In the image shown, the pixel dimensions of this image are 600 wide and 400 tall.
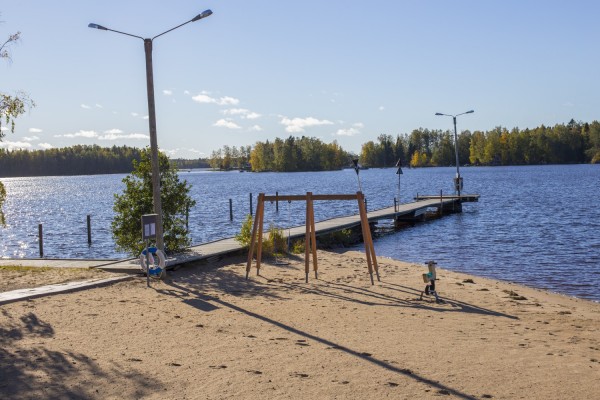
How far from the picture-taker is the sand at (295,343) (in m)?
7.70

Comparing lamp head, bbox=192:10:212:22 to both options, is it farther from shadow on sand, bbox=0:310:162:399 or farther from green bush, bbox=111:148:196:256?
Answer: shadow on sand, bbox=0:310:162:399

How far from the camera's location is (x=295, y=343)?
32.3 ft

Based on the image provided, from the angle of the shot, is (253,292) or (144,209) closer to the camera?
(253,292)

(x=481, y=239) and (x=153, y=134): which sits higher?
(x=153, y=134)

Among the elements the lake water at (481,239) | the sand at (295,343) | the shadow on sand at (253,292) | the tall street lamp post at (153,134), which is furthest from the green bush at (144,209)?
the lake water at (481,239)

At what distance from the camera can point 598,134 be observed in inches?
7628

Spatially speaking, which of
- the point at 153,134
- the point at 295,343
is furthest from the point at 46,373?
the point at 153,134

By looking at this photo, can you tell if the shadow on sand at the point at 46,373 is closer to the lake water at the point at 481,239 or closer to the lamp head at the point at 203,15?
the lamp head at the point at 203,15

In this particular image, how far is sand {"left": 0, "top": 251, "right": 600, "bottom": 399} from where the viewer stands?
7699mm

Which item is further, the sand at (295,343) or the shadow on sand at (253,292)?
the shadow on sand at (253,292)

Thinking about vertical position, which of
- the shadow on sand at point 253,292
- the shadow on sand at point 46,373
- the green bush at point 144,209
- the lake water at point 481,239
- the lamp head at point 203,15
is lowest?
the lake water at point 481,239

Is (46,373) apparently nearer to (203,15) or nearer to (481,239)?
(203,15)

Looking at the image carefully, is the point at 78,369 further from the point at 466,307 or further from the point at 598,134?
the point at 598,134

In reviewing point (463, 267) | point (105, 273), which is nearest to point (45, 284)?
point (105, 273)
